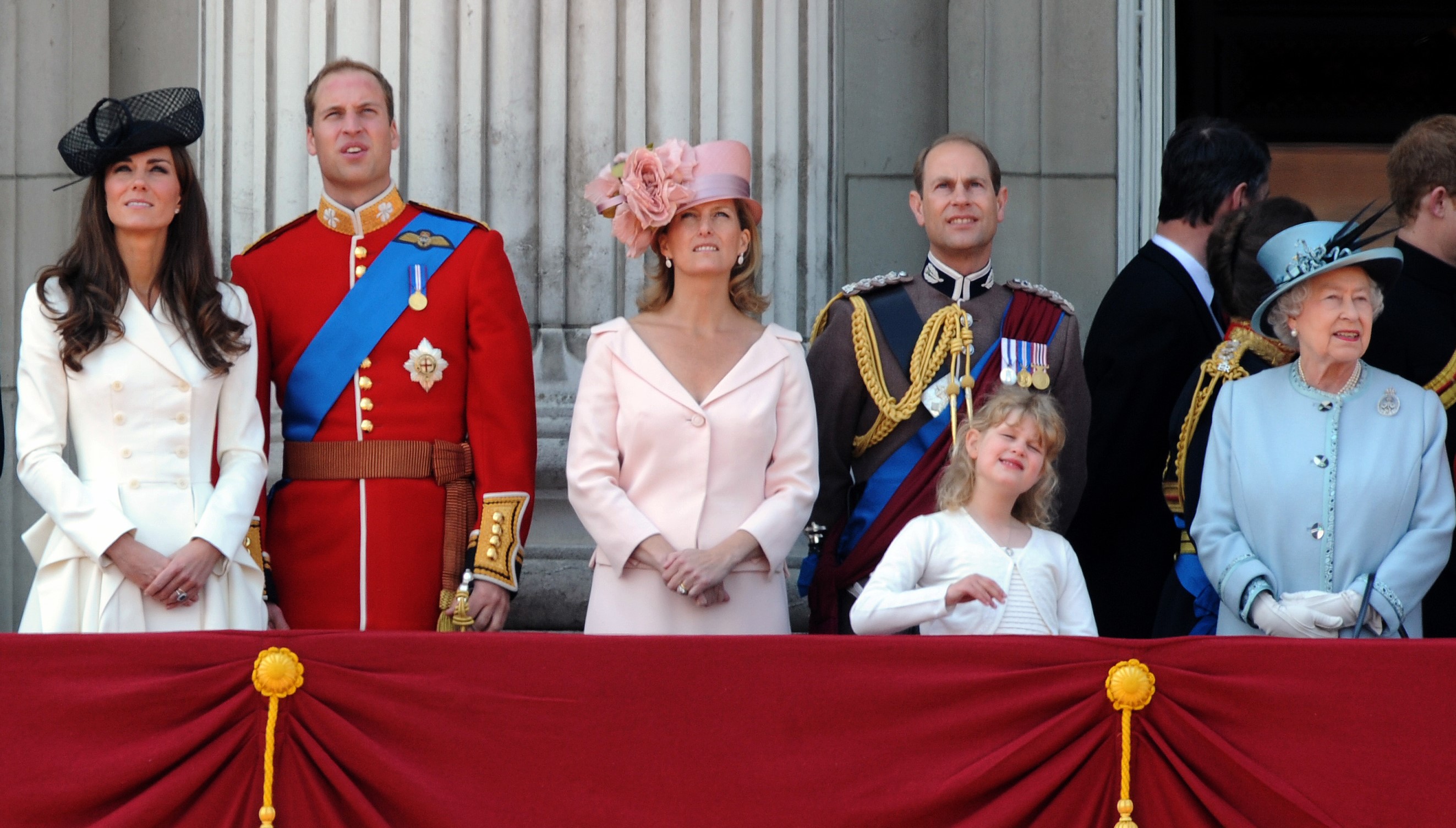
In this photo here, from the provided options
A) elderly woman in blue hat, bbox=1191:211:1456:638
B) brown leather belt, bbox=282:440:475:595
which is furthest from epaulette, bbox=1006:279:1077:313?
brown leather belt, bbox=282:440:475:595

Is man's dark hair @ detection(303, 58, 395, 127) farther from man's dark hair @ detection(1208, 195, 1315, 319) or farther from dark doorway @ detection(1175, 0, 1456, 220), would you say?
dark doorway @ detection(1175, 0, 1456, 220)

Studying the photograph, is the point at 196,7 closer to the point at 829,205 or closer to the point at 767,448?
the point at 829,205

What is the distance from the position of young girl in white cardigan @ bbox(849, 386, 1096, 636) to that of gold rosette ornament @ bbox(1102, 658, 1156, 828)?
1.29ft

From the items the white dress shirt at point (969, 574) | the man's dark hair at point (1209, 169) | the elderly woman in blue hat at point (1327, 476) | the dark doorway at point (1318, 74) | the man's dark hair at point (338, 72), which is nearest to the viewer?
the white dress shirt at point (969, 574)

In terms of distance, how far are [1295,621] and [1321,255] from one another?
29.7 inches

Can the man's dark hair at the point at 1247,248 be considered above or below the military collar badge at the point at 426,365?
above

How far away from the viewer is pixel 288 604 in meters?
4.19

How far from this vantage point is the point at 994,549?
150 inches

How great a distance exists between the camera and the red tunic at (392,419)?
4148mm

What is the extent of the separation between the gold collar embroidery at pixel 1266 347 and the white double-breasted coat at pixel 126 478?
212 cm

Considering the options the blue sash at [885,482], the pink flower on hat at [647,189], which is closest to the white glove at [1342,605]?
the blue sash at [885,482]

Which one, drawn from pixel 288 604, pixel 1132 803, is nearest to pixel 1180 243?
pixel 1132 803

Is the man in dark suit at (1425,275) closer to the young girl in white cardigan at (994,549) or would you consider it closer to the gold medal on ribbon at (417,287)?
the young girl in white cardigan at (994,549)

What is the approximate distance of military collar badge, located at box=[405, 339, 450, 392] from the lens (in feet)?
13.8
